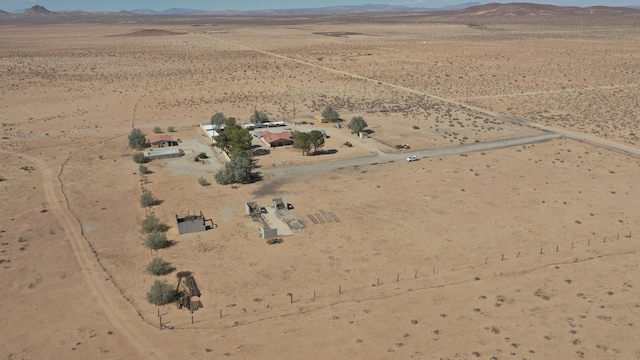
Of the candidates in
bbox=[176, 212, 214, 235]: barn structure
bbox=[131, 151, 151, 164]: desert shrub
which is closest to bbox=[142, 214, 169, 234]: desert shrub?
bbox=[176, 212, 214, 235]: barn structure

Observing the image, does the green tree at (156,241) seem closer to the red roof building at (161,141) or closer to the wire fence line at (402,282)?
the wire fence line at (402,282)

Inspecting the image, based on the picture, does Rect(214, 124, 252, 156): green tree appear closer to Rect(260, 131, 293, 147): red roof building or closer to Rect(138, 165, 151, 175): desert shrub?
Rect(260, 131, 293, 147): red roof building

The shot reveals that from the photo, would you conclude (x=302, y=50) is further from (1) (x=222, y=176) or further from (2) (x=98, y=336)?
(2) (x=98, y=336)

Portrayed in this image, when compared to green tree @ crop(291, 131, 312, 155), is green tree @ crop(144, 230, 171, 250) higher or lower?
lower

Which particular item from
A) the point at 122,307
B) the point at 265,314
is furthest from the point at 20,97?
the point at 265,314

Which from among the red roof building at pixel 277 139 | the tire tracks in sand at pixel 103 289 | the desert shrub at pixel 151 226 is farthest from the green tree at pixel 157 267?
the red roof building at pixel 277 139
